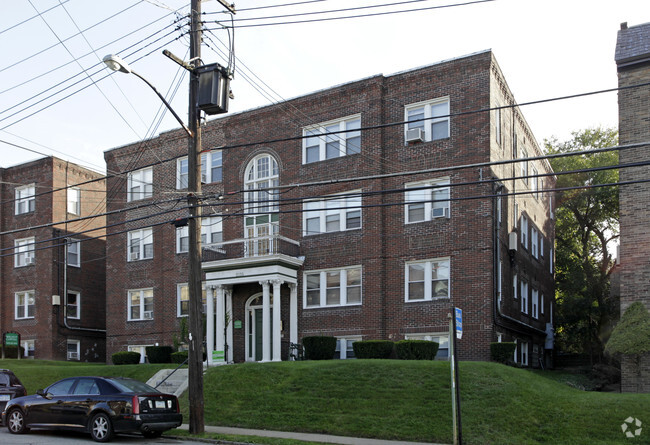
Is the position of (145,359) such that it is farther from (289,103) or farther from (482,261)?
(482,261)

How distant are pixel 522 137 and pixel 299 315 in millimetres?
13092

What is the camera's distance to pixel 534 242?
108ft

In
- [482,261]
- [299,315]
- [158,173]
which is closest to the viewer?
[482,261]

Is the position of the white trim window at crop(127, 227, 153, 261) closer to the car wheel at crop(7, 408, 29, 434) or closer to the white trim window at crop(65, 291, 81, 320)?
the white trim window at crop(65, 291, 81, 320)

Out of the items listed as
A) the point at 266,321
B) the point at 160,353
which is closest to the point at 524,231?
the point at 266,321

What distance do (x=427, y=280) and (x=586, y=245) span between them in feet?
66.6

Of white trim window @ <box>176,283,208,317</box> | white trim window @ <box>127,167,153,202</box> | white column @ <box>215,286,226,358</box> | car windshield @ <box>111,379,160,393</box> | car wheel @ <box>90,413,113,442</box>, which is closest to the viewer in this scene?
car wheel @ <box>90,413,113,442</box>

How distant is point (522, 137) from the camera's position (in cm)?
3034

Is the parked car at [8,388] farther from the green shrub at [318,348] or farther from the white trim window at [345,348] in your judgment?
the white trim window at [345,348]

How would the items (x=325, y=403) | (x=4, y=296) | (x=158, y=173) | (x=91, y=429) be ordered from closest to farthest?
(x=91, y=429)
(x=325, y=403)
(x=158, y=173)
(x=4, y=296)

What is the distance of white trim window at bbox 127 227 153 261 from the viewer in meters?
32.5

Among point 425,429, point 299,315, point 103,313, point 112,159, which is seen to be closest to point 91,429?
point 425,429

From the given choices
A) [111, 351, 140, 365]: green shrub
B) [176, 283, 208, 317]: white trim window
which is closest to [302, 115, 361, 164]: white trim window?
[176, 283, 208, 317]: white trim window

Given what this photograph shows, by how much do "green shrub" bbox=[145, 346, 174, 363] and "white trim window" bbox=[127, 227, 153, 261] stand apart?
5.19 m
